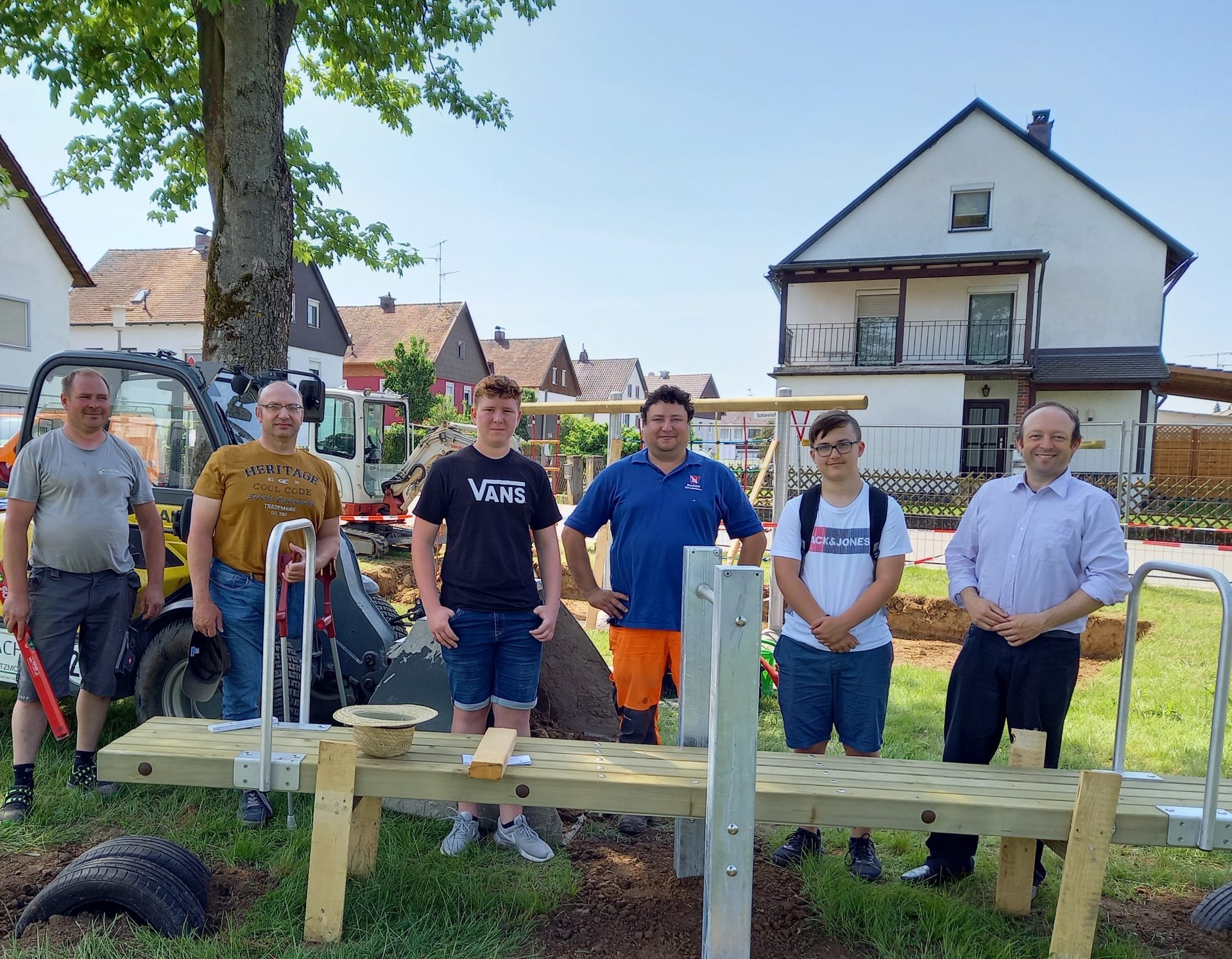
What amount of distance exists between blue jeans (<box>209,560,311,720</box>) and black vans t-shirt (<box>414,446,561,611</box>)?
0.88 meters

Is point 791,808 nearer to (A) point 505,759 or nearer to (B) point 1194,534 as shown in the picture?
(A) point 505,759

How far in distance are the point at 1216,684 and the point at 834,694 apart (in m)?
1.25

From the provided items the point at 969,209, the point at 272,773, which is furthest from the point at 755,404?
the point at 969,209

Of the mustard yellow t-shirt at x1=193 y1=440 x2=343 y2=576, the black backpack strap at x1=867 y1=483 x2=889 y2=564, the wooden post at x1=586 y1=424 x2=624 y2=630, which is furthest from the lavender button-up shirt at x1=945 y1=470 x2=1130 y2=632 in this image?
the wooden post at x1=586 y1=424 x2=624 y2=630

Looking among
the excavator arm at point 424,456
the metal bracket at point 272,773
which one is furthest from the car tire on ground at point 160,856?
the excavator arm at point 424,456

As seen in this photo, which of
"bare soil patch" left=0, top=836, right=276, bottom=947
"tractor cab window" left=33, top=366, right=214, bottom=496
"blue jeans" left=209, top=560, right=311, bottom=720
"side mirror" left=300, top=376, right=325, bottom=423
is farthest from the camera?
"side mirror" left=300, top=376, right=325, bottom=423

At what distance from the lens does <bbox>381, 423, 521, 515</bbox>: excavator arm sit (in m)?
12.8

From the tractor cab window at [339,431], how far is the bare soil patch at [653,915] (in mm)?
11743

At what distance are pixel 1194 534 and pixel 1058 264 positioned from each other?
10875 mm

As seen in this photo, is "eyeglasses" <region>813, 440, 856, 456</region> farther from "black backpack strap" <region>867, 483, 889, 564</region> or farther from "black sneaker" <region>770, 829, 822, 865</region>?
"black sneaker" <region>770, 829, 822, 865</region>

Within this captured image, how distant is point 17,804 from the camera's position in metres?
3.54

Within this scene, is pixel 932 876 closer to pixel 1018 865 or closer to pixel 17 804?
pixel 1018 865

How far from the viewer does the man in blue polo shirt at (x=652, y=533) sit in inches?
135

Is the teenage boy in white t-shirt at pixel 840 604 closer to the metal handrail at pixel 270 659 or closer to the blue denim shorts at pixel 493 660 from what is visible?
the blue denim shorts at pixel 493 660
